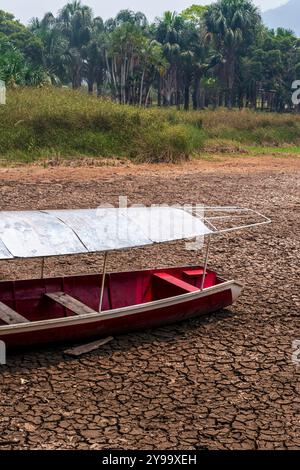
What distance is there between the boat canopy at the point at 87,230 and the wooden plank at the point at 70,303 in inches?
→ 52.8

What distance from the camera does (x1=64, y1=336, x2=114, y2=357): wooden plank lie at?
9.99 m

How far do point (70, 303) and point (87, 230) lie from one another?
4.98ft

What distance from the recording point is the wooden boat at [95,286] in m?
9.68

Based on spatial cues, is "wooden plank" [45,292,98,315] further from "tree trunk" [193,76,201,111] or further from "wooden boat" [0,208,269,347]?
"tree trunk" [193,76,201,111]

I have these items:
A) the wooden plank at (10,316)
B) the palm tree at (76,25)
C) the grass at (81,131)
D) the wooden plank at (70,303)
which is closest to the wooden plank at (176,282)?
the wooden plank at (70,303)

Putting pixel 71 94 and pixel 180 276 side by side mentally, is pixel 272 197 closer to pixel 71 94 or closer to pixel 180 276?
pixel 180 276

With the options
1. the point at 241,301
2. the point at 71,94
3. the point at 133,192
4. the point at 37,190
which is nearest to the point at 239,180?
the point at 133,192

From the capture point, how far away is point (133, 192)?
24078 millimetres

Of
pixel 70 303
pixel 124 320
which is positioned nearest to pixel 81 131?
pixel 70 303

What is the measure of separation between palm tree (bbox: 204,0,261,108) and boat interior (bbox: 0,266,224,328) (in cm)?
6127

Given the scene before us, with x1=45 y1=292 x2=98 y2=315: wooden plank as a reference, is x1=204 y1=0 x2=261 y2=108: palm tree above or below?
above

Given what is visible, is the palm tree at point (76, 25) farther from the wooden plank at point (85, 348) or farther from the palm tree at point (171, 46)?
the wooden plank at point (85, 348)

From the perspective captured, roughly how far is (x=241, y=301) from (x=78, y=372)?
461 cm

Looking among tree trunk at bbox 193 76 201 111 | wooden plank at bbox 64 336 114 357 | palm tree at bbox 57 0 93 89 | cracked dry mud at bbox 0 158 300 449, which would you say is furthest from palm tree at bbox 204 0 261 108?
Result: wooden plank at bbox 64 336 114 357
